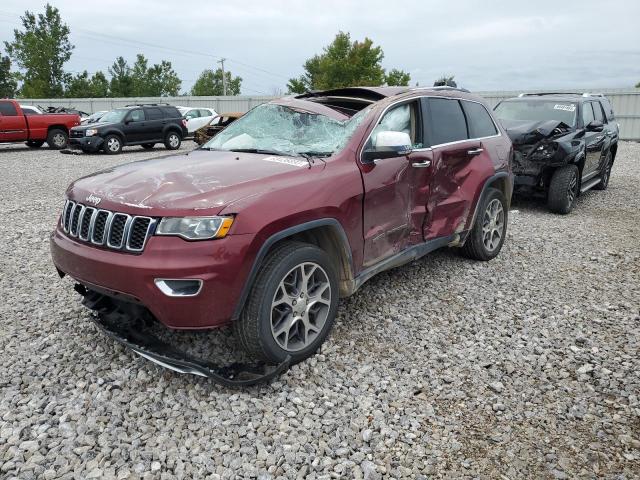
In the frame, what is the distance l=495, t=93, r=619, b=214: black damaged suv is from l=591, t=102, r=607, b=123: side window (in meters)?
0.02

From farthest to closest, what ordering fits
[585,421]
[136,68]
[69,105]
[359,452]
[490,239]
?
[136,68], [69,105], [490,239], [585,421], [359,452]

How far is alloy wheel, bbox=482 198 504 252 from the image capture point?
17.3 feet

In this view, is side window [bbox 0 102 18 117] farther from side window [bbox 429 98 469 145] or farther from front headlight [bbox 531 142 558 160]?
side window [bbox 429 98 469 145]

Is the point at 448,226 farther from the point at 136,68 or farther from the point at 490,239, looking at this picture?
the point at 136,68

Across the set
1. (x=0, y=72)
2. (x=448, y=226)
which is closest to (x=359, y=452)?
(x=448, y=226)

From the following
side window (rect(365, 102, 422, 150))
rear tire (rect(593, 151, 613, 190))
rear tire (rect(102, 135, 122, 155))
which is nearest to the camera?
side window (rect(365, 102, 422, 150))

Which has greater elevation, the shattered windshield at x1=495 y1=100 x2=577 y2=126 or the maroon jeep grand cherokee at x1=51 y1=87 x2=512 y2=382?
the shattered windshield at x1=495 y1=100 x2=577 y2=126

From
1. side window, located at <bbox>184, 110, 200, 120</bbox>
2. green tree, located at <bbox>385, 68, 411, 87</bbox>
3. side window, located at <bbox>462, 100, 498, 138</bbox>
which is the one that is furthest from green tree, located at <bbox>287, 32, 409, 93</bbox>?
side window, located at <bbox>462, 100, 498, 138</bbox>

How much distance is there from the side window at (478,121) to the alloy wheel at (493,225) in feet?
2.31

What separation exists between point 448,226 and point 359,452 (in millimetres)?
2512

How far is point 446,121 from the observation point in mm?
4629

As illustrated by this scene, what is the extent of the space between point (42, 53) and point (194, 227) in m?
53.8

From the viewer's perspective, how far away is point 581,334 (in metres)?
3.84

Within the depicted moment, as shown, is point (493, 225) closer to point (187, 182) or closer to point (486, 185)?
point (486, 185)
